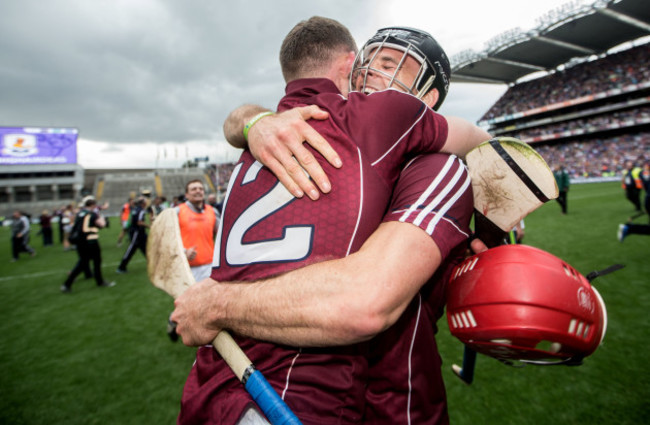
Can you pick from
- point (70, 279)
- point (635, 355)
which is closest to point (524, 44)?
point (635, 355)

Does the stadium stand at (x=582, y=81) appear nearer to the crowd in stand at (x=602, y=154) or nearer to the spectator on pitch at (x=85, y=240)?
the crowd in stand at (x=602, y=154)

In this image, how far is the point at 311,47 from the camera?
1.57m

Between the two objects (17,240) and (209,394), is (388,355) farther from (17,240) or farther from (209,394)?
(17,240)

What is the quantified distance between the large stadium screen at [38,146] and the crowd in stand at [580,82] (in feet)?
198

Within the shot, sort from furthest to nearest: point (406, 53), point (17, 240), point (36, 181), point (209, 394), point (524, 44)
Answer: point (36, 181)
point (524, 44)
point (17, 240)
point (406, 53)
point (209, 394)

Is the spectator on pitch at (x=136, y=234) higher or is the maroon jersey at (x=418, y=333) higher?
the maroon jersey at (x=418, y=333)

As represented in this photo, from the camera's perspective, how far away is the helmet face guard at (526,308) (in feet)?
3.45

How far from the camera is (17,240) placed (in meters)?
14.1

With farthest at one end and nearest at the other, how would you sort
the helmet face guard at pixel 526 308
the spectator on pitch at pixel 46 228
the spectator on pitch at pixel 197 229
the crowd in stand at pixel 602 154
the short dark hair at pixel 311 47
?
the crowd in stand at pixel 602 154 < the spectator on pitch at pixel 46 228 < the spectator on pitch at pixel 197 229 < the short dark hair at pixel 311 47 < the helmet face guard at pixel 526 308

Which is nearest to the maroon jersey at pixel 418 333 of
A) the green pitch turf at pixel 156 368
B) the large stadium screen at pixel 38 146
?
the green pitch turf at pixel 156 368

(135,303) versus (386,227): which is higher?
(386,227)

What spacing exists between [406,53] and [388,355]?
141cm

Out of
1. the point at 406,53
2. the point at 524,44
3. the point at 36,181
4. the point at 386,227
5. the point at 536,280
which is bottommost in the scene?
the point at 36,181

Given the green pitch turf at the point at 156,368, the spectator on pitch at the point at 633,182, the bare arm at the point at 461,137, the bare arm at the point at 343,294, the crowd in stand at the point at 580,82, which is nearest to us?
the bare arm at the point at 343,294
